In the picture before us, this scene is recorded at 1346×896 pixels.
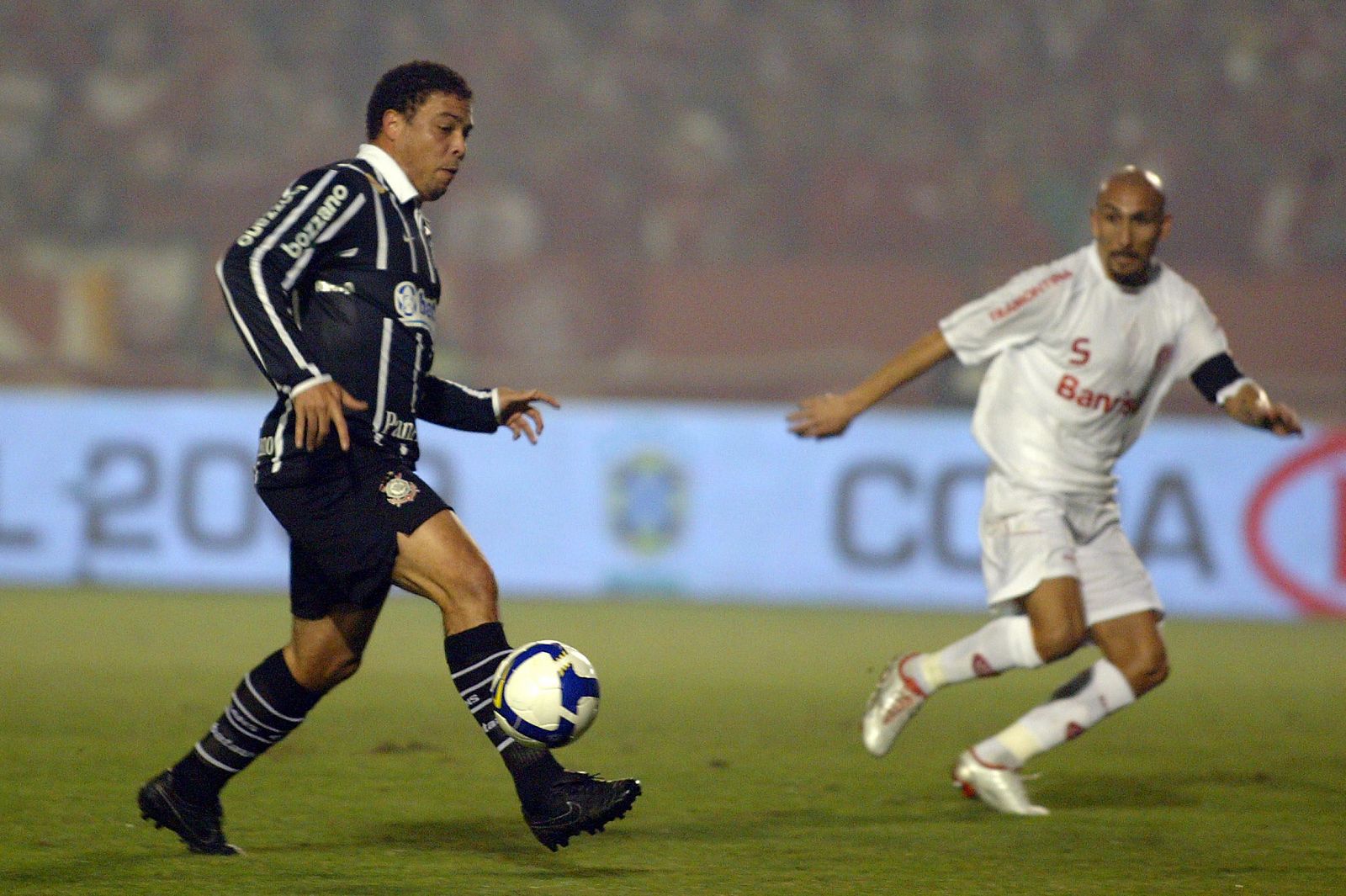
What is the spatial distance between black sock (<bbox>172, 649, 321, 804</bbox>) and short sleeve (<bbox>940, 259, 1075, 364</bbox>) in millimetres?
2015

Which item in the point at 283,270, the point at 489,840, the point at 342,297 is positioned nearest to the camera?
the point at 283,270

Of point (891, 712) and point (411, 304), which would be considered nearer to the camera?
point (411, 304)

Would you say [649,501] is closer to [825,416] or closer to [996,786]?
[825,416]

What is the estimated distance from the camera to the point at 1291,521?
10109mm

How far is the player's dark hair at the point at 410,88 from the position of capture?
3922mm

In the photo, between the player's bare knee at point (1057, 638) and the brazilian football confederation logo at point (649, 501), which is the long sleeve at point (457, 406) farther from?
the brazilian football confederation logo at point (649, 501)

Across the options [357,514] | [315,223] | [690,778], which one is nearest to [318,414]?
[357,514]

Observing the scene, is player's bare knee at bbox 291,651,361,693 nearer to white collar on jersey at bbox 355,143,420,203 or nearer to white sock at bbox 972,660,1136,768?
white collar on jersey at bbox 355,143,420,203

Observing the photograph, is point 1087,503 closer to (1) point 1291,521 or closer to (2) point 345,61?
(1) point 1291,521

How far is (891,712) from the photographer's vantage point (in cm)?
507

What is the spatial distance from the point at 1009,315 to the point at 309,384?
2.14 m

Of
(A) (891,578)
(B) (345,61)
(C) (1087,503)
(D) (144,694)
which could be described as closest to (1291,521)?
(A) (891,578)

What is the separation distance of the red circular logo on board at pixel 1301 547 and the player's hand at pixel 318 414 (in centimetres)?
773

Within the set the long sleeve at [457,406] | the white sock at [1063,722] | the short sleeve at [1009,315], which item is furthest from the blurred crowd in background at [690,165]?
the long sleeve at [457,406]
